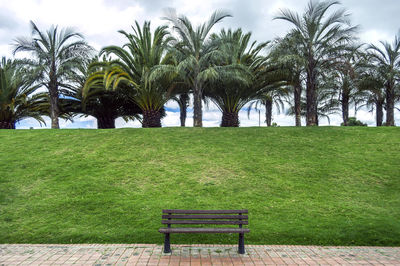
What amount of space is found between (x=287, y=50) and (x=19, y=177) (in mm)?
16608

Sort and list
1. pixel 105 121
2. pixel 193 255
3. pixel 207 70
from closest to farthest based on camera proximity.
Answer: pixel 193 255
pixel 207 70
pixel 105 121

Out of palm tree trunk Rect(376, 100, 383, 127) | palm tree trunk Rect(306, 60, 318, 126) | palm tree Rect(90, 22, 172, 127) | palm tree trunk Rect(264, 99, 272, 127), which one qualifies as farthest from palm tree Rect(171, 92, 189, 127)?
palm tree trunk Rect(376, 100, 383, 127)

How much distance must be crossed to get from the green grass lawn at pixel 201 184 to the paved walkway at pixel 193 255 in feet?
1.42

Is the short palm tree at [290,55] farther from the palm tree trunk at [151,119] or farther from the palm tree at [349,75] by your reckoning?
the palm tree trunk at [151,119]

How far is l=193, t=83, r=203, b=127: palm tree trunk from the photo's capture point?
62.3 ft

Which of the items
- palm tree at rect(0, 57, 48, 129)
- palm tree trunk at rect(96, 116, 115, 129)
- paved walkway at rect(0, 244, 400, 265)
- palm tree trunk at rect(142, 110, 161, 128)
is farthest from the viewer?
palm tree trunk at rect(96, 116, 115, 129)

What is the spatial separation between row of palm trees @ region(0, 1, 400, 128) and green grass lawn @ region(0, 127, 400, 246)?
178 inches

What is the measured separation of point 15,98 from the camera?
24.7 metres

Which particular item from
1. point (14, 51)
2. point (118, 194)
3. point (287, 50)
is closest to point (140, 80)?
point (14, 51)

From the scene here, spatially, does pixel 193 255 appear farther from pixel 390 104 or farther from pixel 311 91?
pixel 390 104

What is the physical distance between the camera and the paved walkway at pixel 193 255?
512 centimetres

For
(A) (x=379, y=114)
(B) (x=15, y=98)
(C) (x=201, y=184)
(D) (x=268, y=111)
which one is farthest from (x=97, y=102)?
(A) (x=379, y=114)

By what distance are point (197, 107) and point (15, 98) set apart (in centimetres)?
1739

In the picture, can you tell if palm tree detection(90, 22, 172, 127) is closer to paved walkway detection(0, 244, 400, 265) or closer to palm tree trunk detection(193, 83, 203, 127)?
palm tree trunk detection(193, 83, 203, 127)
